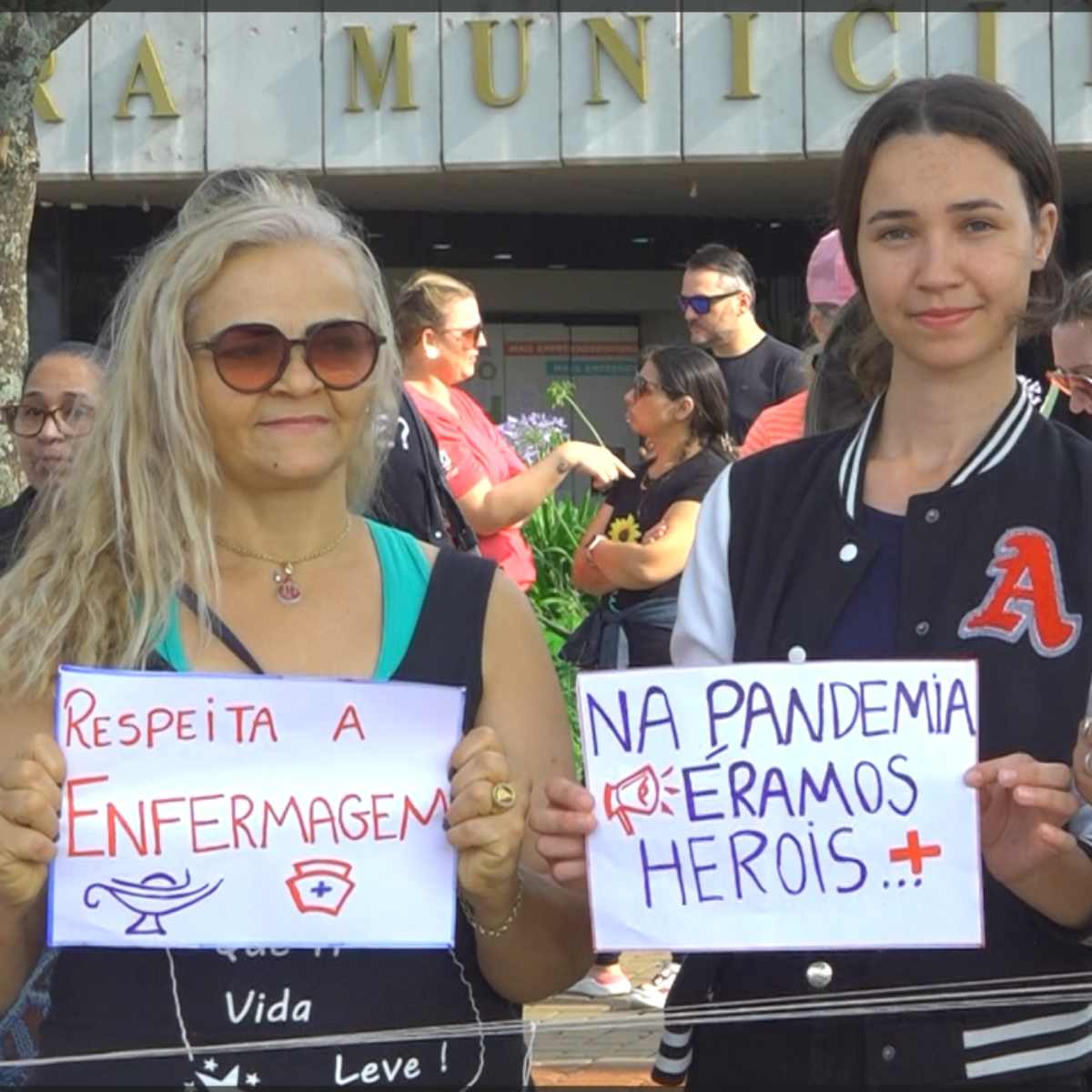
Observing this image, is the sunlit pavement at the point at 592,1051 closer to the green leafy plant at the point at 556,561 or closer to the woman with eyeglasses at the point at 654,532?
the woman with eyeglasses at the point at 654,532

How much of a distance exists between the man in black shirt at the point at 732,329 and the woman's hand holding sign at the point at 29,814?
207 inches

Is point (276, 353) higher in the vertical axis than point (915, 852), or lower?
higher

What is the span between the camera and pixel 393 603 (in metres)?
2.61

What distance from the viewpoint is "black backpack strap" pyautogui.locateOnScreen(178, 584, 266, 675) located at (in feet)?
8.32

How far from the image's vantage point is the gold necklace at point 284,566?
103 inches

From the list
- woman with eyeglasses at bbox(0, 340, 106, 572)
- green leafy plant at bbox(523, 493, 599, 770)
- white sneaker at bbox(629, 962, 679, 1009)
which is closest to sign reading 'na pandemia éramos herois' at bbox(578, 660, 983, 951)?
woman with eyeglasses at bbox(0, 340, 106, 572)

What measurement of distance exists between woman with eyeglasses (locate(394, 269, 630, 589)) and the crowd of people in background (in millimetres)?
3693

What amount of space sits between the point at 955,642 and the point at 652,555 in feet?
12.8

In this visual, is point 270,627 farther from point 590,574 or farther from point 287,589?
point 590,574

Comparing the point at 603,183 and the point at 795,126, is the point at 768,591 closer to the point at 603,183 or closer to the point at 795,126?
the point at 795,126

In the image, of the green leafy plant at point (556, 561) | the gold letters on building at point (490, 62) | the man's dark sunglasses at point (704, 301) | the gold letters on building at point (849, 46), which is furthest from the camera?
the gold letters on building at point (490, 62)

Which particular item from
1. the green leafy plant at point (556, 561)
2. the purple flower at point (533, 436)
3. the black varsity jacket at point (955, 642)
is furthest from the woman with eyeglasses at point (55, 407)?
the purple flower at point (533, 436)

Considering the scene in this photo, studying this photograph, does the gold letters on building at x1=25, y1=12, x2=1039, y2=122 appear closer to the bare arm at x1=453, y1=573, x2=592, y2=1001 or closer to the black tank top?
the bare arm at x1=453, y1=573, x2=592, y2=1001

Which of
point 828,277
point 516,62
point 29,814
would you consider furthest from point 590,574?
point 516,62
